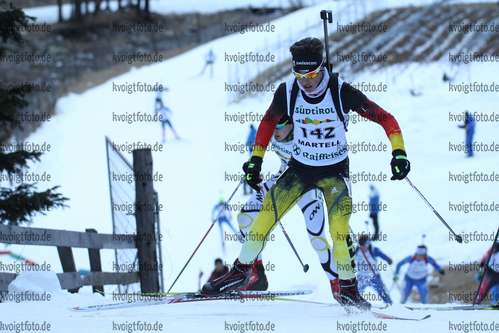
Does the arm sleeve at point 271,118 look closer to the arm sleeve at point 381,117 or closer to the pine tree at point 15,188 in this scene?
the arm sleeve at point 381,117

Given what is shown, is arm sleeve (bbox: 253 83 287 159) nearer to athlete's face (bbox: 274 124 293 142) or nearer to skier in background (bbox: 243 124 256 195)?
athlete's face (bbox: 274 124 293 142)

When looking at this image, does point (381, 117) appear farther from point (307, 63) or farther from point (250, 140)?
point (250, 140)

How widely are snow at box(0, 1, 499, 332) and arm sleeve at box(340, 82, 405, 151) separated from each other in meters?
1.50

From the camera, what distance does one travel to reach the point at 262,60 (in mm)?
29453

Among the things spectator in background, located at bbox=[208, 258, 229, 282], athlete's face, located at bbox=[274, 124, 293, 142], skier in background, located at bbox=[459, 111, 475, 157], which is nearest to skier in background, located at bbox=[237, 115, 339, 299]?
athlete's face, located at bbox=[274, 124, 293, 142]

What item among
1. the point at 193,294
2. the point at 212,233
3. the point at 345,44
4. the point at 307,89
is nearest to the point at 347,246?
the point at 307,89

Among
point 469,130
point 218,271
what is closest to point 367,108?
point 218,271

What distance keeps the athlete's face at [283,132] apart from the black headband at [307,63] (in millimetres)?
803

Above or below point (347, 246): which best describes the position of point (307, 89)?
above

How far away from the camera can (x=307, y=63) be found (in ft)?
15.8

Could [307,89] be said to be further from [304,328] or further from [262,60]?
[262,60]

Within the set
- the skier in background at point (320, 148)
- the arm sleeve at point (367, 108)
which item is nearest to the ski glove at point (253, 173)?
the skier in background at point (320, 148)

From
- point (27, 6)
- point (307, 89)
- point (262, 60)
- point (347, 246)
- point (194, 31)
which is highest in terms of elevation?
point (27, 6)

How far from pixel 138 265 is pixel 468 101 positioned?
58.4ft
